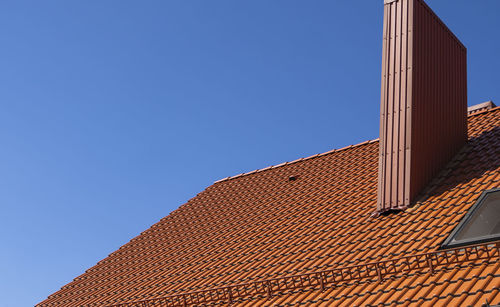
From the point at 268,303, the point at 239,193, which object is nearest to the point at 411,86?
the point at 268,303

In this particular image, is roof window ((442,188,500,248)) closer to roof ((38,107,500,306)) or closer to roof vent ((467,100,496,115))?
roof ((38,107,500,306))

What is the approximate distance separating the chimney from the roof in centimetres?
33

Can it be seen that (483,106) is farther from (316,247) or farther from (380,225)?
(316,247)

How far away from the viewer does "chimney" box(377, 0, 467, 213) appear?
9.87 meters

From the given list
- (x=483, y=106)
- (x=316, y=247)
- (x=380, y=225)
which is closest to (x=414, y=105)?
(x=380, y=225)

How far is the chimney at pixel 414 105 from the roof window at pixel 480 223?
1.61m

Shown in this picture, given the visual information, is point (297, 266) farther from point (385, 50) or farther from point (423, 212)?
point (385, 50)

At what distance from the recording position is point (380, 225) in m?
9.38

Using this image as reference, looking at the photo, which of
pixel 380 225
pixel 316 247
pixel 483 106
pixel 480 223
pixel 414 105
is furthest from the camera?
pixel 483 106

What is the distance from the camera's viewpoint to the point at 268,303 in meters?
8.59

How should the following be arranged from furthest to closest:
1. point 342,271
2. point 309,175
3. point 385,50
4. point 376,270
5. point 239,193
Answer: point 239,193
point 309,175
point 385,50
point 342,271
point 376,270

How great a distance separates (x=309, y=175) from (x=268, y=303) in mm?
5650

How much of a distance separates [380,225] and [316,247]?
1070 millimetres

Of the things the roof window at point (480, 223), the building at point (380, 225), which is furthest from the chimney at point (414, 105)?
the roof window at point (480, 223)
